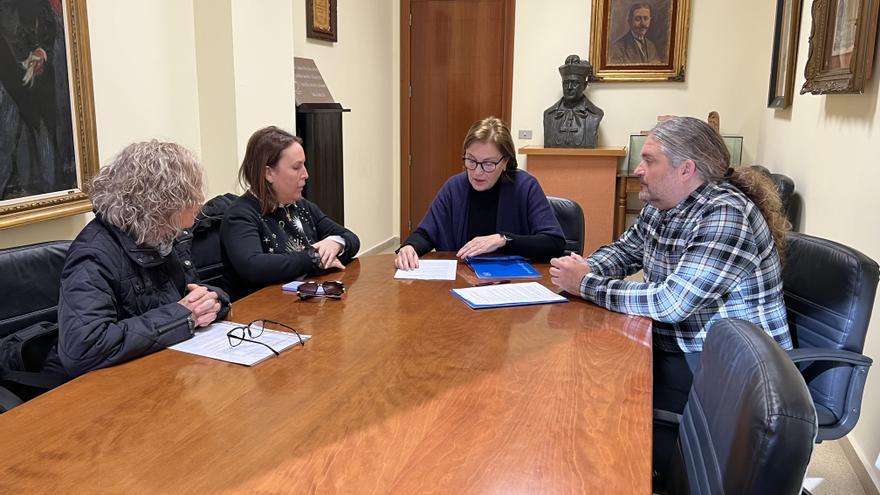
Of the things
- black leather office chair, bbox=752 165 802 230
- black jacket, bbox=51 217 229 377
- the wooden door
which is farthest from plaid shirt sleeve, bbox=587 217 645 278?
the wooden door

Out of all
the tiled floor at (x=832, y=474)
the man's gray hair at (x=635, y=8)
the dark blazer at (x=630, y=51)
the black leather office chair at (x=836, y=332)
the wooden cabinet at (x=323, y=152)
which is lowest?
the tiled floor at (x=832, y=474)

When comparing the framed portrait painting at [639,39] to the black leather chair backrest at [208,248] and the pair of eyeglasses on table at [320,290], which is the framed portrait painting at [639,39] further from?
the pair of eyeglasses on table at [320,290]

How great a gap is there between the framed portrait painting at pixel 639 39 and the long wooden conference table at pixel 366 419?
4025 millimetres

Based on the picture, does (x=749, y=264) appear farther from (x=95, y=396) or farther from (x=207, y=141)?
(x=207, y=141)

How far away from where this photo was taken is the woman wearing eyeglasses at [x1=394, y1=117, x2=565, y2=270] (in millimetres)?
2504

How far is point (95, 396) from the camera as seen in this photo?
1.28 meters

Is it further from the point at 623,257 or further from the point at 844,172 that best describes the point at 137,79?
the point at 844,172

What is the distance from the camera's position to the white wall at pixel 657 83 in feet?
16.8

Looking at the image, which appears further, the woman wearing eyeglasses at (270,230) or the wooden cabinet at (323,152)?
→ the wooden cabinet at (323,152)

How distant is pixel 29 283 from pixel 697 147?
1808 millimetres

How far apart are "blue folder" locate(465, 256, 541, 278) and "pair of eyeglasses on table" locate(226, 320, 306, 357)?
30.4 inches

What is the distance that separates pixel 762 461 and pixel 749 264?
3.17 ft

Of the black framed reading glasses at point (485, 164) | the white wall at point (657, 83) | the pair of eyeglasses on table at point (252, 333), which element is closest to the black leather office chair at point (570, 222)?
the black framed reading glasses at point (485, 164)

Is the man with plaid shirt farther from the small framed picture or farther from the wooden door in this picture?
the wooden door
